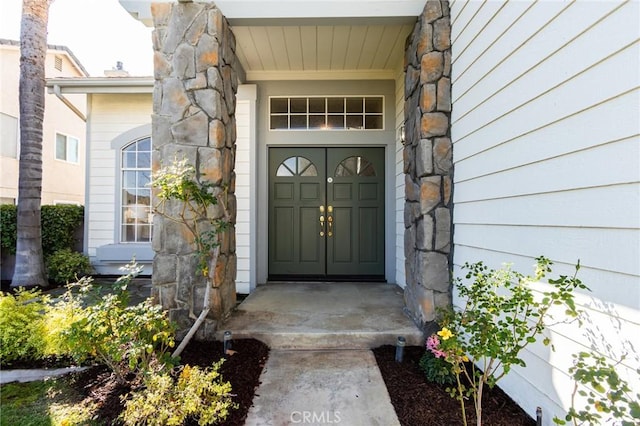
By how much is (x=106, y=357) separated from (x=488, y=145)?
115 inches

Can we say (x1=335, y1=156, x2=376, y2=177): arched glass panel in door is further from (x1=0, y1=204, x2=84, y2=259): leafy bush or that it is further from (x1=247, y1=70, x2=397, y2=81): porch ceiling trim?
(x1=0, y1=204, x2=84, y2=259): leafy bush

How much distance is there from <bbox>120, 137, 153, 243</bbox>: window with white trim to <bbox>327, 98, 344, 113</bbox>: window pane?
3332 mm

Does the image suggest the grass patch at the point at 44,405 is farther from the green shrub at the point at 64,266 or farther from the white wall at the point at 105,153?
the white wall at the point at 105,153

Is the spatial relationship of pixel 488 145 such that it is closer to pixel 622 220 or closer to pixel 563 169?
pixel 563 169

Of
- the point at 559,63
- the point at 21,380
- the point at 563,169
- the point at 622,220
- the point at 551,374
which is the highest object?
the point at 559,63

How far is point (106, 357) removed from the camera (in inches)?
79.2

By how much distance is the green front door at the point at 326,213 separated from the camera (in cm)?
461

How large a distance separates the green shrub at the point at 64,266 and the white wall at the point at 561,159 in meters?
5.89

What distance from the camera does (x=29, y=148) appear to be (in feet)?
15.7

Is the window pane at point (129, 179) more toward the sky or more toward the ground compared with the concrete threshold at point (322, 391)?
more toward the sky

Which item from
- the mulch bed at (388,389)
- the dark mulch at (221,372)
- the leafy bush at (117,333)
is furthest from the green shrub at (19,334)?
the leafy bush at (117,333)

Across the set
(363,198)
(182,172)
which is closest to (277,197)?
(363,198)

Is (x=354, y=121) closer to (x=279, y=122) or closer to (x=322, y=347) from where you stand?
(x=279, y=122)

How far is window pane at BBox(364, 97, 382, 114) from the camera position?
4.57 metres
